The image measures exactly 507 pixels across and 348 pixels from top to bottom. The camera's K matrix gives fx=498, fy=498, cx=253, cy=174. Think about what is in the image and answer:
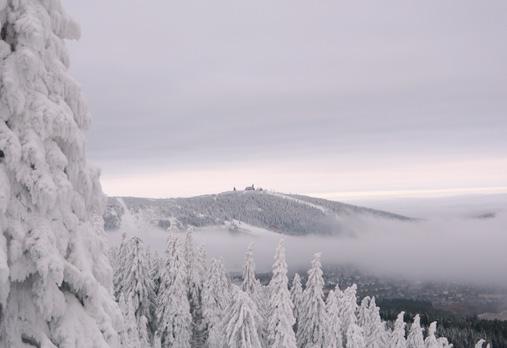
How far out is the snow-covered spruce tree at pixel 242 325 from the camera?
102 ft

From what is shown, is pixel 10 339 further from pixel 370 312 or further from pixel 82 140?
pixel 370 312

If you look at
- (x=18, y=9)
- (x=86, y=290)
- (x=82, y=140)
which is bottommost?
(x=86, y=290)

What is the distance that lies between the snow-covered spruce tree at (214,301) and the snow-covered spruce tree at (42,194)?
3129cm

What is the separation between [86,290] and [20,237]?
150 cm

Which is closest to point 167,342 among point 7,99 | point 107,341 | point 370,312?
point 370,312

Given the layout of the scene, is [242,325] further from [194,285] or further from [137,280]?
[194,285]

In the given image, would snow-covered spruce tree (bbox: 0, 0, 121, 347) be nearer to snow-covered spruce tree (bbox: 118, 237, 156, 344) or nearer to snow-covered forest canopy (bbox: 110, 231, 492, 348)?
snow-covered forest canopy (bbox: 110, 231, 492, 348)

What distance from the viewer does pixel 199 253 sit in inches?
1869

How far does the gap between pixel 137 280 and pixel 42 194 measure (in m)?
33.8

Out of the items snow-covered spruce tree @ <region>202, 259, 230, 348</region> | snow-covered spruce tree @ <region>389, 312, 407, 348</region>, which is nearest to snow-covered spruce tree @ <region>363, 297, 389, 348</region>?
snow-covered spruce tree @ <region>389, 312, 407, 348</region>

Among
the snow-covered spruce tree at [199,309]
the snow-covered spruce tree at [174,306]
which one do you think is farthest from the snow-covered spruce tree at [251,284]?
the snow-covered spruce tree at [199,309]

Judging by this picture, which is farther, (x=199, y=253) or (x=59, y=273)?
(x=199, y=253)

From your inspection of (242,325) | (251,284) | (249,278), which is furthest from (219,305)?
(242,325)

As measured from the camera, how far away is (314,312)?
38.1 metres
